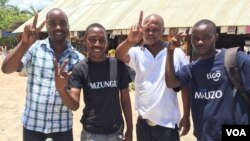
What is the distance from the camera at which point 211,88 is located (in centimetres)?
276

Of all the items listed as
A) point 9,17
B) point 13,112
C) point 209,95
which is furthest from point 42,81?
point 9,17

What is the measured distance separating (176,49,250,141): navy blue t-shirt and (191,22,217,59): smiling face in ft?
0.20

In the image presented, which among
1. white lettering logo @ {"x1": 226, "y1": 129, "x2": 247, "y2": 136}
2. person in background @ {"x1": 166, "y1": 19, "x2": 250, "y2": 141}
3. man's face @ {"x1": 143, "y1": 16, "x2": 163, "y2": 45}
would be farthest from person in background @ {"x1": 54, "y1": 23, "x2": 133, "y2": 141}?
white lettering logo @ {"x1": 226, "y1": 129, "x2": 247, "y2": 136}

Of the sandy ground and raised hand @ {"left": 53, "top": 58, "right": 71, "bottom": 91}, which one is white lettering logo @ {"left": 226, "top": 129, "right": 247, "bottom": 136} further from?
the sandy ground

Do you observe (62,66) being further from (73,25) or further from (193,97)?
(73,25)

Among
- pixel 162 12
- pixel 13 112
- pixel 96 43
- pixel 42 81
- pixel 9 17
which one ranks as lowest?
pixel 13 112

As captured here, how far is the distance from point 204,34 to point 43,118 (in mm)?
1373

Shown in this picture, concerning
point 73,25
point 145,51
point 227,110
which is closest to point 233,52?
point 227,110

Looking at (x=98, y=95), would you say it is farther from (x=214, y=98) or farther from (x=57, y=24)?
(x=214, y=98)

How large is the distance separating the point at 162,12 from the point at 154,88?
10.7 m

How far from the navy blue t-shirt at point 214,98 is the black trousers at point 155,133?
0.36 meters

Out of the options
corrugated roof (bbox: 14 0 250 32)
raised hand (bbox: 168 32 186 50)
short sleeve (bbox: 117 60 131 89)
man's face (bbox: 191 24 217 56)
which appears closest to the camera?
man's face (bbox: 191 24 217 56)

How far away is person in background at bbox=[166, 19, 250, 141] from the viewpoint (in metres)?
2.68

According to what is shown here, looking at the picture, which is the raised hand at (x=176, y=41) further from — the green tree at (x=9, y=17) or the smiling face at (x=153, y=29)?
the green tree at (x=9, y=17)
